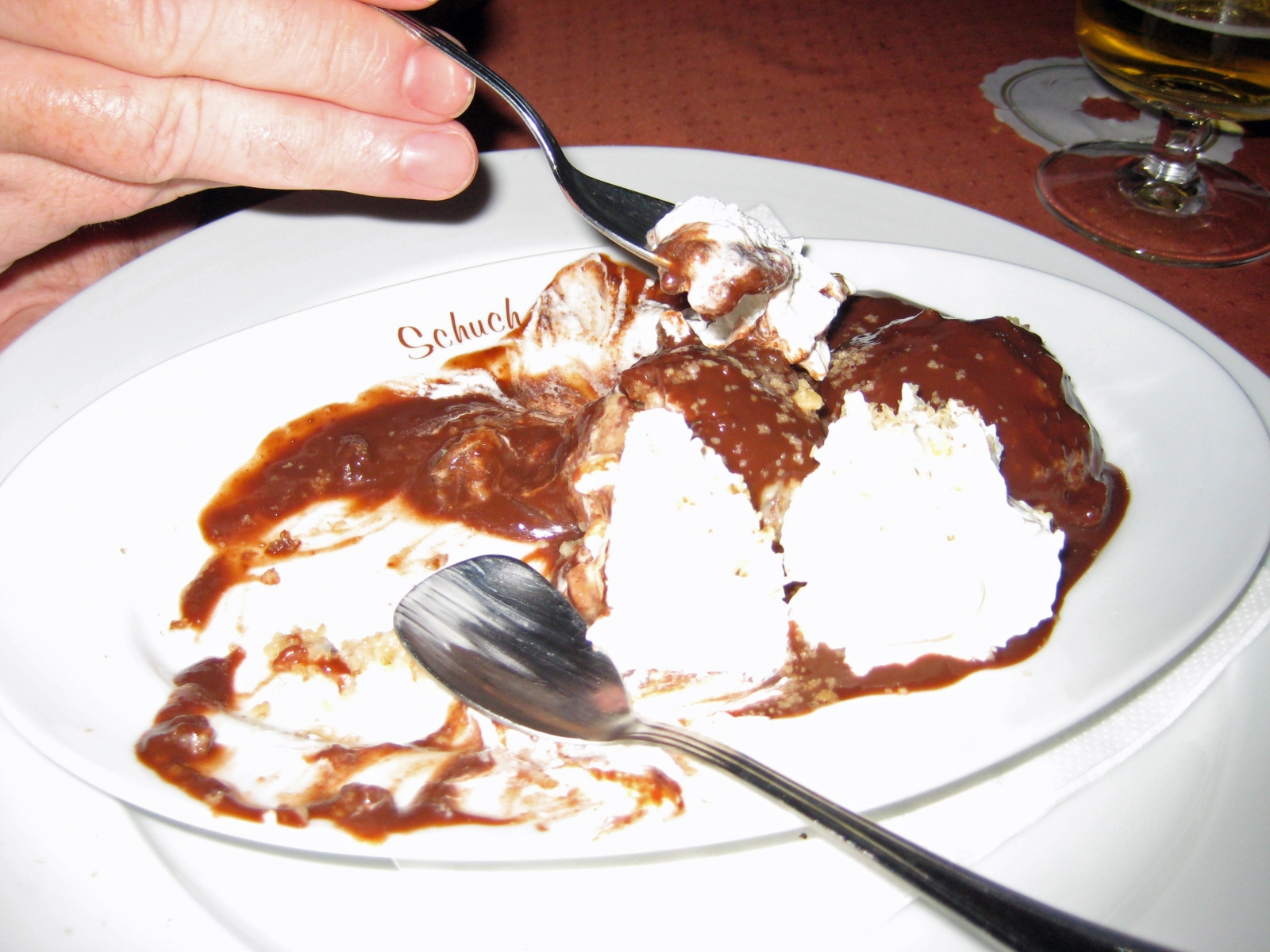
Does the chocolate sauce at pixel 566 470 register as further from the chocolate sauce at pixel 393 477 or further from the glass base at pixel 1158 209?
the glass base at pixel 1158 209

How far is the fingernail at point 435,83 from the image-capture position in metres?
2.02

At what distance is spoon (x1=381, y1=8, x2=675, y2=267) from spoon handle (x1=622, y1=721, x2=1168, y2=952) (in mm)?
1152

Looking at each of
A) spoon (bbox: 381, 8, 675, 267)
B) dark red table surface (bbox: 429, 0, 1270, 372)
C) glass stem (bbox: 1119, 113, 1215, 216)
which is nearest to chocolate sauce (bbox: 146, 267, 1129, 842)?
spoon (bbox: 381, 8, 675, 267)

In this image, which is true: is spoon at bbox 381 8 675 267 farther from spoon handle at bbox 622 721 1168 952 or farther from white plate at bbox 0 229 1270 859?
spoon handle at bbox 622 721 1168 952

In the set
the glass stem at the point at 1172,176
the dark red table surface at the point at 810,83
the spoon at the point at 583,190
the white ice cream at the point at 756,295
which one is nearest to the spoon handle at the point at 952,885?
the white ice cream at the point at 756,295

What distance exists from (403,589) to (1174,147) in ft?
8.80

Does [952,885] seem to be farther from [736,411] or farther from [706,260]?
[706,260]

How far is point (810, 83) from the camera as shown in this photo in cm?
329

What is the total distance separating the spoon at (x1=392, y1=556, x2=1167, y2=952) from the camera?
1.13 metres

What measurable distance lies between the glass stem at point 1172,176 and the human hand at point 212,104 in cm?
209

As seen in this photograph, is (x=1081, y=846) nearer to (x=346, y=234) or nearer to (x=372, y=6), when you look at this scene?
(x=372, y=6)

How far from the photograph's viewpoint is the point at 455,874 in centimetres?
144

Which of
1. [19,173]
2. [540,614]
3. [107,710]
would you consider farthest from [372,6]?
[107,710]

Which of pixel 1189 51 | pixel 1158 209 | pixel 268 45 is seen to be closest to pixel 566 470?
pixel 268 45
